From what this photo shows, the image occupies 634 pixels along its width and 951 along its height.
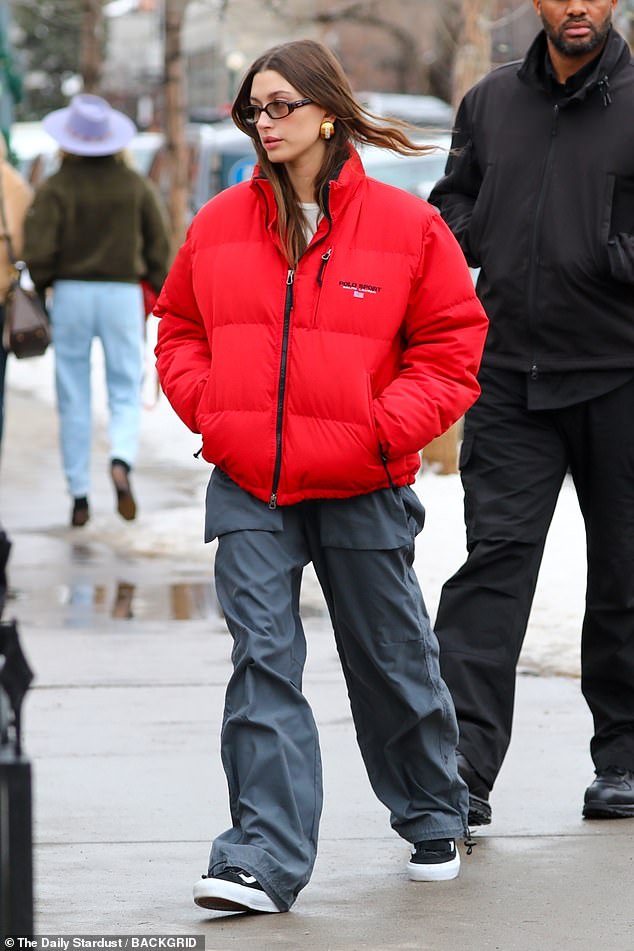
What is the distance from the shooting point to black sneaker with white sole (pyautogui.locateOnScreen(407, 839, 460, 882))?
421 cm

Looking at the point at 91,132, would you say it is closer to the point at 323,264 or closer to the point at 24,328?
the point at 24,328

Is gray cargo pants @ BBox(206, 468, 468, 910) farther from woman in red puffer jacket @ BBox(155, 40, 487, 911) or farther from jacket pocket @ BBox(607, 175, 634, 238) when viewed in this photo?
jacket pocket @ BBox(607, 175, 634, 238)

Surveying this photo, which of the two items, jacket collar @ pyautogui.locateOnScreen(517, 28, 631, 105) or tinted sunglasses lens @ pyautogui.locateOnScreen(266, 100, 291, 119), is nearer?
tinted sunglasses lens @ pyautogui.locateOnScreen(266, 100, 291, 119)

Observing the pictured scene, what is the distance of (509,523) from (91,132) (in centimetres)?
543

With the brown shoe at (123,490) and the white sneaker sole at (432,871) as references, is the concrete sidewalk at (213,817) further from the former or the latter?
the brown shoe at (123,490)

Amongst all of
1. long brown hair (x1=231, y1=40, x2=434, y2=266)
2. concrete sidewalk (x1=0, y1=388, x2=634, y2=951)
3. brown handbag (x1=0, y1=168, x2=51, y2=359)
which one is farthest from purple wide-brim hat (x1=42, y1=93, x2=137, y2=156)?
long brown hair (x1=231, y1=40, x2=434, y2=266)

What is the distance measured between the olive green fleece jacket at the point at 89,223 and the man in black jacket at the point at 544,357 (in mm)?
4933

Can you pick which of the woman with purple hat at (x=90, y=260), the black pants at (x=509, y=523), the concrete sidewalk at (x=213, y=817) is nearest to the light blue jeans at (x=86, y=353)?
the woman with purple hat at (x=90, y=260)

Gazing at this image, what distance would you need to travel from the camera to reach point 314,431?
13.1 feet

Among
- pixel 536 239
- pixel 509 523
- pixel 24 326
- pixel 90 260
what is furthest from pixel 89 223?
pixel 509 523

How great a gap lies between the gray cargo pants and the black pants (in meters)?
0.45

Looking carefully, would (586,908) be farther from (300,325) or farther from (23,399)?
(23,399)

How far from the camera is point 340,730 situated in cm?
572

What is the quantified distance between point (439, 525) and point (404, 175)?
17373 mm
